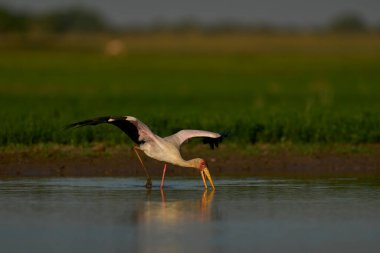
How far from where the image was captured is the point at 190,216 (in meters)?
11.0

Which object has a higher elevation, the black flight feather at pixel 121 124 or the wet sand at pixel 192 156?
the black flight feather at pixel 121 124

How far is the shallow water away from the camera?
9.41 metres

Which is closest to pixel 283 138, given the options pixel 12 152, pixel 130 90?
pixel 12 152

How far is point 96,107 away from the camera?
28.1 meters

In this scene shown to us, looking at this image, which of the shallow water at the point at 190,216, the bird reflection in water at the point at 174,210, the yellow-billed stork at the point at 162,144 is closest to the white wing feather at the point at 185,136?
the yellow-billed stork at the point at 162,144

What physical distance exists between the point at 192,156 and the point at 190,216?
5558 mm

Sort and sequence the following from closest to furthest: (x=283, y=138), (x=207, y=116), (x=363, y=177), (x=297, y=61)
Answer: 1. (x=363, y=177)
2. (x=283, y=138)
3. (x=207, y=116)
4. (x=297, y=61)

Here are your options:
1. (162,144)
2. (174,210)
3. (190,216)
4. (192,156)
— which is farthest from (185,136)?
(192,156)

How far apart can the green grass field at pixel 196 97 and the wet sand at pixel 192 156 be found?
71 cm

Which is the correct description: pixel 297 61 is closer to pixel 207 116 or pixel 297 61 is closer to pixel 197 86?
pixel 197 86

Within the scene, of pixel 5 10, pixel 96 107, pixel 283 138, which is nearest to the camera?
pixel 283 138

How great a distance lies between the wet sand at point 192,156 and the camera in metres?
15.4

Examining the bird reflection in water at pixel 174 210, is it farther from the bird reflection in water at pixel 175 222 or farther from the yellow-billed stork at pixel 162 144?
the yellow-billed stork at pixel 162 144

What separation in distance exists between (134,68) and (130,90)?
1832 cm
